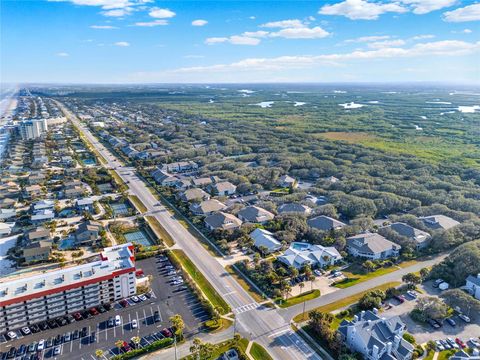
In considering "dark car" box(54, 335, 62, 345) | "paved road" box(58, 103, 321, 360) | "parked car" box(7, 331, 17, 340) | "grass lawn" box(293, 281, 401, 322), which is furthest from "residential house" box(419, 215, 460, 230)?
"parked car" box(7, 331, 17, 340)

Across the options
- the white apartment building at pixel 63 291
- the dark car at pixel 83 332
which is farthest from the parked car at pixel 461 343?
the dark car at pixel 83 332

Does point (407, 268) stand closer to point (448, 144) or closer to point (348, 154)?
point (348, 154)

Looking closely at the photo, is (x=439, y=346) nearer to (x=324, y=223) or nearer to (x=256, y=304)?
(x=256, y=304)

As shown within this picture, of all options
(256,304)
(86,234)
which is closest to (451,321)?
(256,304)

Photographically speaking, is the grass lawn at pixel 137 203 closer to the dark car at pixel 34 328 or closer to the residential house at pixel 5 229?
the residential house at pixel 5 229

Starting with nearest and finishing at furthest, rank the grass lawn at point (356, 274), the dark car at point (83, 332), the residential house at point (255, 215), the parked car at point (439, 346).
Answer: the parked car at point (439, 346), the dark car at point (83, 332), the grass lawn at point (356, 274), the residential house at point (255, 215)

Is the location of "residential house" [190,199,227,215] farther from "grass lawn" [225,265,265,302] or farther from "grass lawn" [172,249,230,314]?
"grass lawn" [225,265,265,302]
